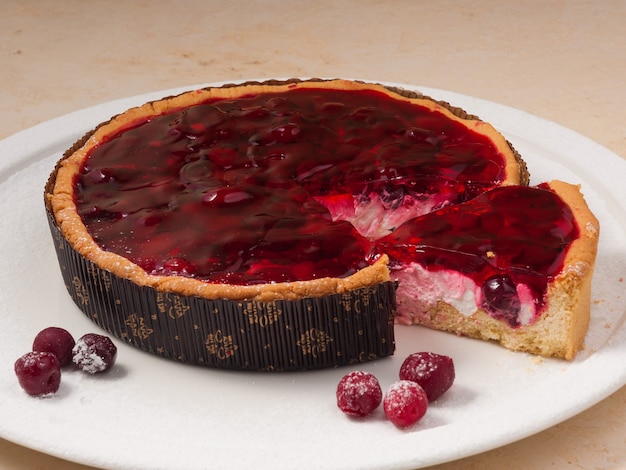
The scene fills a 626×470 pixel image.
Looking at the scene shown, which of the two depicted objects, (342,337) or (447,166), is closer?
(342,337)

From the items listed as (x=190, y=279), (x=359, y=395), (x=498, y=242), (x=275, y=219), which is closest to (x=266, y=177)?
(x=275, y=219)

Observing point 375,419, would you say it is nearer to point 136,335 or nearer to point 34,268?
point 136,335

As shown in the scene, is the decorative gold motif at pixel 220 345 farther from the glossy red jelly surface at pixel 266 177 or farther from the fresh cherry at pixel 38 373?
the fresh cherry at pixel 38 373

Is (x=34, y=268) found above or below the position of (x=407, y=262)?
below

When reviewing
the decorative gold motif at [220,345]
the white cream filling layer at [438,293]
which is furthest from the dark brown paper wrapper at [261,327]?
the white cream filling layer at [438,293]

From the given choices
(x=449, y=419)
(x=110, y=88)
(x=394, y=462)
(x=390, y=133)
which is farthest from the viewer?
(x=110, y=88)

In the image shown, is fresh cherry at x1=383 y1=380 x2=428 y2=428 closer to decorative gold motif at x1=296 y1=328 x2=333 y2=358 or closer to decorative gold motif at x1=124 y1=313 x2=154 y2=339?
decorative gold motif at x1=296 y1=328 x2=333 y2=358

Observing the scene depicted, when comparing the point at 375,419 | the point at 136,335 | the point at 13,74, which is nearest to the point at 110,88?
the point at 13,74
